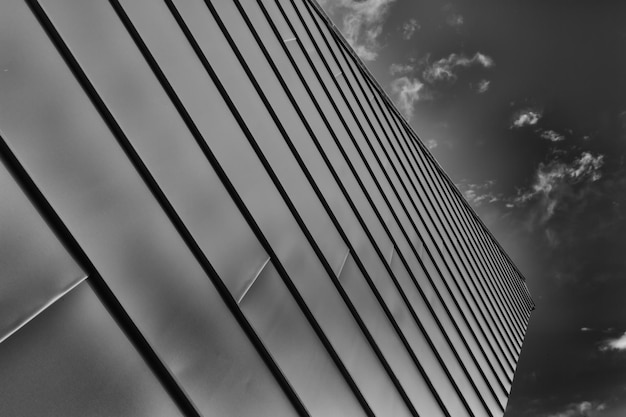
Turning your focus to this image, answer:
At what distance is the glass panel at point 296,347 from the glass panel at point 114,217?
0.50 metres

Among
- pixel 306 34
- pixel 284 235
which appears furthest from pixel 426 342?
pixel 306 34

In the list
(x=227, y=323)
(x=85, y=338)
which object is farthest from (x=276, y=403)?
(x=85, y=338)

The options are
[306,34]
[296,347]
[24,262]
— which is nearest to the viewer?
[24,262]

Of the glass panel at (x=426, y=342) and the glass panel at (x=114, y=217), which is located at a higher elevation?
the glass panel at (x=114, y=217)

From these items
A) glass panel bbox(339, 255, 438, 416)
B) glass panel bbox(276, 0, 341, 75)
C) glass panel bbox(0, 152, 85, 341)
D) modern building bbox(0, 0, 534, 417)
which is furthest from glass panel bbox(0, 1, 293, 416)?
glass panel bbox(276, 0, 341, 75)

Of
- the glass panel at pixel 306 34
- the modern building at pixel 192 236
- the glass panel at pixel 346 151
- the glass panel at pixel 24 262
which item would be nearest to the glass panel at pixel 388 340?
the modern building at pixel 192 236

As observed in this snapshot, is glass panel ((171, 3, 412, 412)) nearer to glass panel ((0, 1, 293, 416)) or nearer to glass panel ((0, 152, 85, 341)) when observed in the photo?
glass panel ((0, 1, 293, 416))

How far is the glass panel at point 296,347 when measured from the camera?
5.09 m

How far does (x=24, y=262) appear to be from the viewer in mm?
2943

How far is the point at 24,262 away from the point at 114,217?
88 centimetres

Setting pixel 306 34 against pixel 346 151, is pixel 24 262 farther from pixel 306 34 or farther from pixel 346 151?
pixel 306 34

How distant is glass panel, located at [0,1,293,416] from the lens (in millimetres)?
3418

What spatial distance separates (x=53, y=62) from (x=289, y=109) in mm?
5017

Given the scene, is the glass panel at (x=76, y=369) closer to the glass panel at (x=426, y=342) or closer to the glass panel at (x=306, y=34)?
the glass panel at (x=426, y=342)
